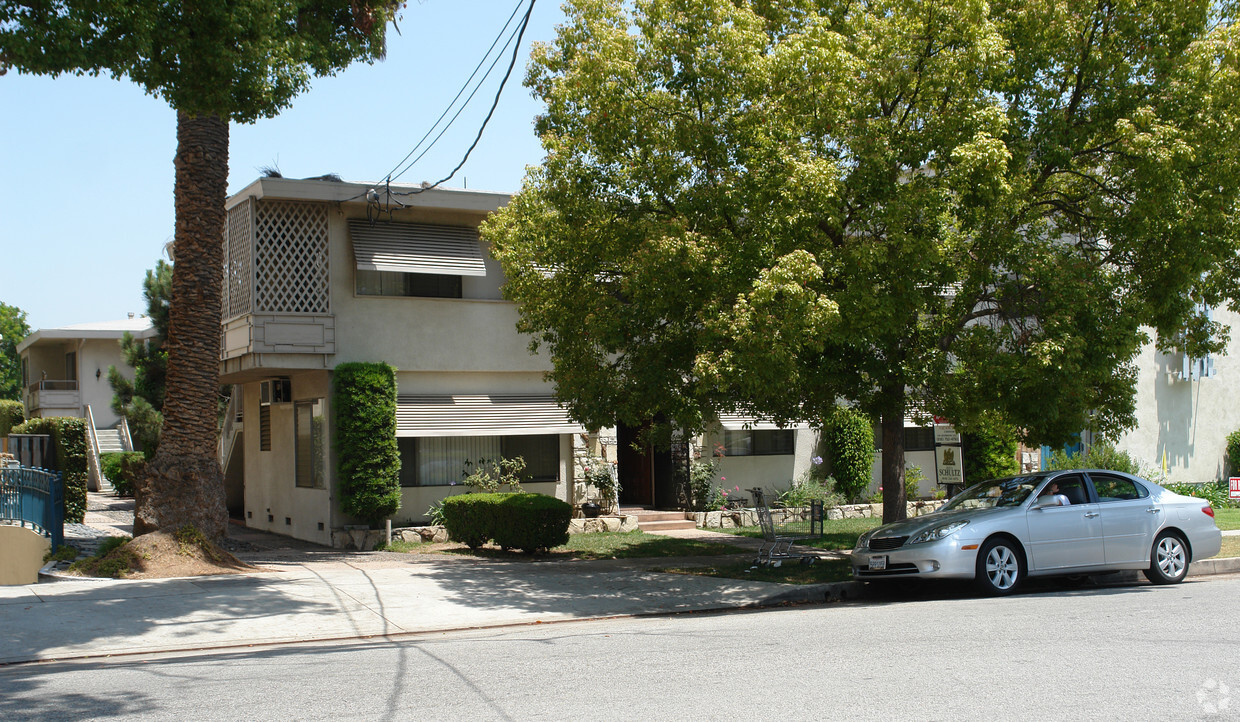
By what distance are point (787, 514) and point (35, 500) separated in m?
14.0

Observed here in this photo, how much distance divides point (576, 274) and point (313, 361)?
6.12 meters

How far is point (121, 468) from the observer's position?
28.2 metres

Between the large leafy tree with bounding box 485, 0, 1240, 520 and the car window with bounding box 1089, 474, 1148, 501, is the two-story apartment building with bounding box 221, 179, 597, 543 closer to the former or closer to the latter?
the large leafy tree with bounding box 485, 0, 1240, 520

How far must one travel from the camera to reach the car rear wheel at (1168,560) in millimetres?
12039

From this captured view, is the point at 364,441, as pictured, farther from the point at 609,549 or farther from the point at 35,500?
the point at 35,500

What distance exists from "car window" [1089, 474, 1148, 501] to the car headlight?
209 centimetres

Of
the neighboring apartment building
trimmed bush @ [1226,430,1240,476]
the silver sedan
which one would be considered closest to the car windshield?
the silver sedan

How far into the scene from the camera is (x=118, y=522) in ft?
68.9

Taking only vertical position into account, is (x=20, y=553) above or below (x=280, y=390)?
below

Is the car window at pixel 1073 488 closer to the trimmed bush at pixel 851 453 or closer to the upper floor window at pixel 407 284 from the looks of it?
the trimmed bush at pixel 851 453

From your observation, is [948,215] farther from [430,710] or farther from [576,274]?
[430,710]

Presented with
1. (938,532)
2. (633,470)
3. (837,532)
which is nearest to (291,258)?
(633,470)

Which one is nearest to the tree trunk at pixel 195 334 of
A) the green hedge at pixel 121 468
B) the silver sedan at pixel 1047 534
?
the silver sedan at pixel 1047 534

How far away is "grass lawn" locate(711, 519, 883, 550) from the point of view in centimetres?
1648
